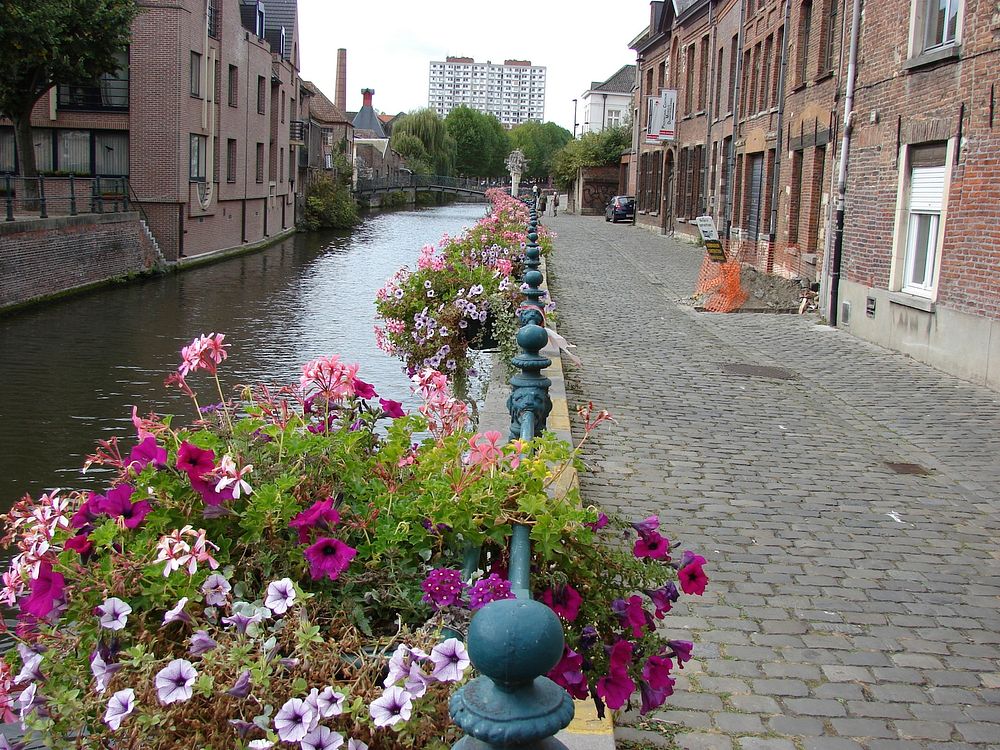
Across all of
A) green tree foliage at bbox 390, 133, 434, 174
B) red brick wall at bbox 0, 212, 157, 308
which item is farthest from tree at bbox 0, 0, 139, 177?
green tree foliage at bbox 390, 133, 434, 174

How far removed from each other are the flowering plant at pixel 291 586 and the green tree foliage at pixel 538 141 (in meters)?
136

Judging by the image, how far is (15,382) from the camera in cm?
1441

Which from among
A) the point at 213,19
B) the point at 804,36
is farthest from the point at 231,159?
the point at 804,36

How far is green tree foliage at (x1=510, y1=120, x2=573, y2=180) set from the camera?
14050 cm

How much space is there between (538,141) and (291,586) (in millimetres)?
149176

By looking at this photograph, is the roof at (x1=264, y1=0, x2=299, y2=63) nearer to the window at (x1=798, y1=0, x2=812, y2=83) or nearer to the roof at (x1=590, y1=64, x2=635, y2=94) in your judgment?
the window at (x1=798, y1=0, x2=812, y2=83)

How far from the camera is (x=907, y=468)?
7777mm

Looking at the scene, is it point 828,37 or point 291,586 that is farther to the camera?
point 828,37

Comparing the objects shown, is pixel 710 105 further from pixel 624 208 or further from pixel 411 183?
pixel 411 183

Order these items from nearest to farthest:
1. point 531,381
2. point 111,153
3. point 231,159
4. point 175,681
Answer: point 175,681 → point 531,381 → point 111,153 → point 231,159

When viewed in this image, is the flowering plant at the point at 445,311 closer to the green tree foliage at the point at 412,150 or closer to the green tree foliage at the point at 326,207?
the green tree foliage at the point at 326,207

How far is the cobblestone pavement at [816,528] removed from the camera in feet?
13.2

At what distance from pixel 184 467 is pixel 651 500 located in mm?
4633

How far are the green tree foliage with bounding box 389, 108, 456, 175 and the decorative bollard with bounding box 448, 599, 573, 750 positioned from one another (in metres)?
93.9
